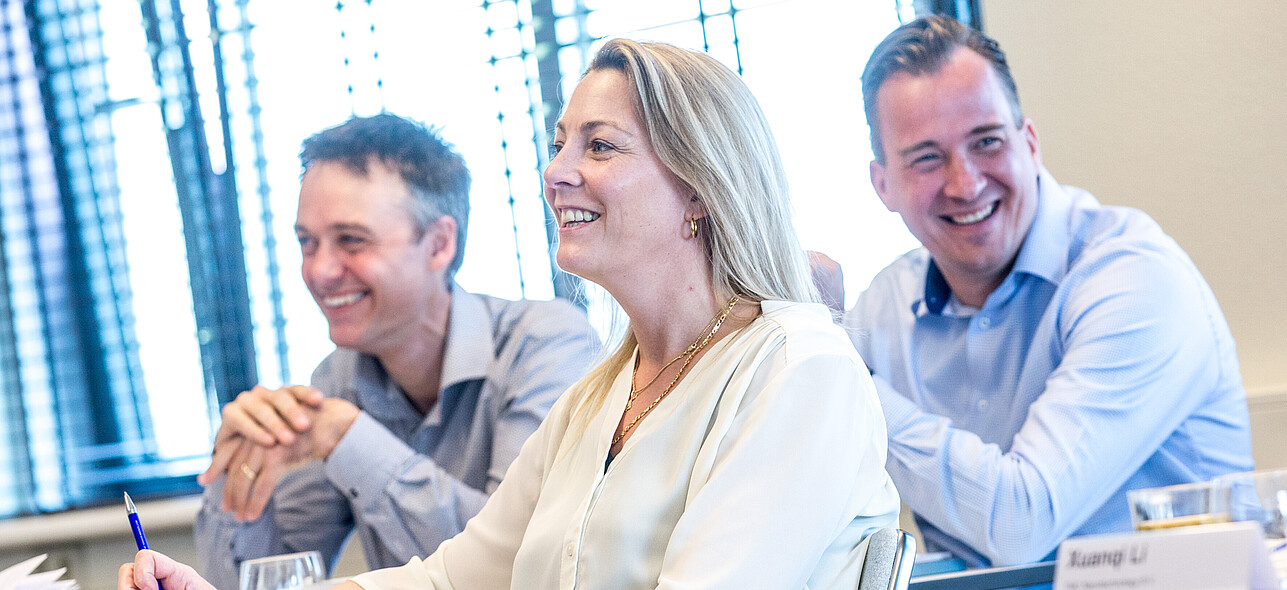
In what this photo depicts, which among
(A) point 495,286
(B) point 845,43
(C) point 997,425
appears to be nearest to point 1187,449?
(C) point 997,425

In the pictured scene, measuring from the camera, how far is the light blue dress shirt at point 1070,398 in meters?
1.82

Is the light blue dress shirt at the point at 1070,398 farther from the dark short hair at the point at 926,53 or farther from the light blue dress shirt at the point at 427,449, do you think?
the light blue dress shirt at the point at 427,449

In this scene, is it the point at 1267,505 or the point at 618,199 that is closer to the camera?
the point at 1267,505

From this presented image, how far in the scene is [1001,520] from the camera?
5.98ft

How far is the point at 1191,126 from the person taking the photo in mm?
1869

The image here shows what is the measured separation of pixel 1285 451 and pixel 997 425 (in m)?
0.50

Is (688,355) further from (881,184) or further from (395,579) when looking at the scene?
(881,184)

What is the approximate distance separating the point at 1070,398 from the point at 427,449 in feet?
4.60

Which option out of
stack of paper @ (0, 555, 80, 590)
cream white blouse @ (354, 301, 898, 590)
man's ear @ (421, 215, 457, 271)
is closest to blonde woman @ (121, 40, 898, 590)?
cream white blouse @ (354, 301, 898, 590)

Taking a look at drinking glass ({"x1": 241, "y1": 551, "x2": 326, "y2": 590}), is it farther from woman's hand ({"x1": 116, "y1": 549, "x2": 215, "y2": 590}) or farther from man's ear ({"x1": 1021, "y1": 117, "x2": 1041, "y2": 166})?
man's ear ({"x1": 1021, "y1": 117, "x2": 1041, "y2": 166})

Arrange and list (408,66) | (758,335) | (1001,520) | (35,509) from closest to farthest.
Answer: (758,335) → (1001,520) → (408,66) → (35,509)

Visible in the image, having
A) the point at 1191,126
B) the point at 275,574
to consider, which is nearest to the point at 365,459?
the point at 275,574

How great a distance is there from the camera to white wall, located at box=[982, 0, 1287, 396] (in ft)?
6.03

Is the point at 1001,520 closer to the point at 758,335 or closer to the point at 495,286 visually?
the point at 758,335
